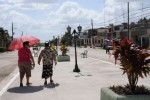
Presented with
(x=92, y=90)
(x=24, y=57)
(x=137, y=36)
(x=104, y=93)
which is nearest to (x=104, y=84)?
(x=92, y=90)

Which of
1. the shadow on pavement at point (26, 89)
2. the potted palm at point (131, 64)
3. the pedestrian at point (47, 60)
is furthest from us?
the pedestrian at point (47, 60)

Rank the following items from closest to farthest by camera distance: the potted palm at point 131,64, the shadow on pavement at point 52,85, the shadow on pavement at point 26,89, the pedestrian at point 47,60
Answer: the potted palm at point 131,64
the shadow on pavement at point 26,89
the shadow on pavement at point 52,85
the pedestrian at point 47,60

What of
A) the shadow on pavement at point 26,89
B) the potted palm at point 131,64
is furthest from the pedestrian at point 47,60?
the potted palm at point 131,64

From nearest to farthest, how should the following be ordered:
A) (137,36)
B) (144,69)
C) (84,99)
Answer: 1. (144,69)
2. (84,99)
3. (137,36)

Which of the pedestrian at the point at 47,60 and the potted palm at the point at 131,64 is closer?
the potted palm at the point at 131,64

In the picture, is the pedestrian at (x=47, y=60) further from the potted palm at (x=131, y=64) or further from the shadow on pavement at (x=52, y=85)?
the potted palm at (x=131, y=64)

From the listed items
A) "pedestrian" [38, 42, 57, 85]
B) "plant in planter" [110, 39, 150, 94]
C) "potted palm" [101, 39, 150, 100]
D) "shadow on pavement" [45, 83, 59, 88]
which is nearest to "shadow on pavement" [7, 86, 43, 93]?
"shadow on pavement" [45, 83, 59, 88]

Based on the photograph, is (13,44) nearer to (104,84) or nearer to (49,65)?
(49,65)

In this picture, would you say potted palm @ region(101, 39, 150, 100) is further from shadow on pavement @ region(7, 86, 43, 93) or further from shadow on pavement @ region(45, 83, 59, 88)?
shadow on pavement @ region(45, 83, 59, 88)

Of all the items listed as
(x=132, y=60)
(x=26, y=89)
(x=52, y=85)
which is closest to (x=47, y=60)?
(x=52, y=85)

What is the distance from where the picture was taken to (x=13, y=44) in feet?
48.4

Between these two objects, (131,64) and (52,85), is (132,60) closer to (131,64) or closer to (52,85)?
(131,64)

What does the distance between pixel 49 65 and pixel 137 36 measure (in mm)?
71151

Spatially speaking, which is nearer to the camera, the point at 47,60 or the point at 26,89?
the point at 26,89
